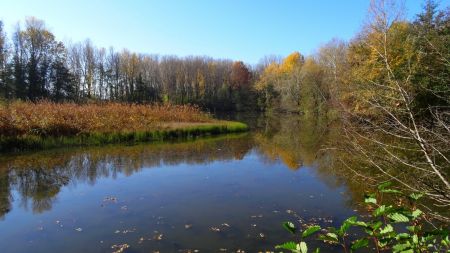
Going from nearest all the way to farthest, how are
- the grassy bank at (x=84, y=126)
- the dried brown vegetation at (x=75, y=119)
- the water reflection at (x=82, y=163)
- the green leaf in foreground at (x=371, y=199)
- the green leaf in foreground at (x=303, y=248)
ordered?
the green leaf in foreground at (x=303, y=248), the green leaf in foreground at (x=371, y=199), the water reflection at (x=82, y=163), the grassy bank at (x=84, y=126), the dried brown vegetation at (x=75, y=119)

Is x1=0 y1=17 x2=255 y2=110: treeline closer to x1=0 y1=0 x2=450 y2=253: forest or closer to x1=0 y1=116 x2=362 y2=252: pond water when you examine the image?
x1=0 y1=0 x2=450 y2=253: forest

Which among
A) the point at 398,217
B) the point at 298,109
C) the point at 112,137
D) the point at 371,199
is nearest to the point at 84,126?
the point at 112,137

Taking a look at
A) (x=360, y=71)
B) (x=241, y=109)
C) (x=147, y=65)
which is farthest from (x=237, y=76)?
(x=360, y=71)

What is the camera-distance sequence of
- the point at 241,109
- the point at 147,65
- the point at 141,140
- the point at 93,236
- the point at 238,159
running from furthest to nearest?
1. the point at 147,65
2. the point at 241,109
3. the point at 141,140
4. the point at 238,159
5. the point at 93,236

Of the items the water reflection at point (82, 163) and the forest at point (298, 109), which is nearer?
the forest at point (298, 109)

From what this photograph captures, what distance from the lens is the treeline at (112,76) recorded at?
49.3 meters

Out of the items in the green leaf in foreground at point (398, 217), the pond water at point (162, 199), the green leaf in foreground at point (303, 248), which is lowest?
the pond water at point (162, 199)

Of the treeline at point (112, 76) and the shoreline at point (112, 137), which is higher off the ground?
the treeline at point (112, 76)

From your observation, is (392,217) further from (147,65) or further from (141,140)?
(147,65)

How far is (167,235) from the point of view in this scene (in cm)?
743

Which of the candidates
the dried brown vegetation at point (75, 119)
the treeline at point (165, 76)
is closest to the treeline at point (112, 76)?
the treeline at point (165, 76)

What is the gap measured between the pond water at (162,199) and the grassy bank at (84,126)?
1403 millimetres

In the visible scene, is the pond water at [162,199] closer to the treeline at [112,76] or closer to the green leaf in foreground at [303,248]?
the green leaf in foreground at [303,248]

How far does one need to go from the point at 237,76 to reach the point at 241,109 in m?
14.0
